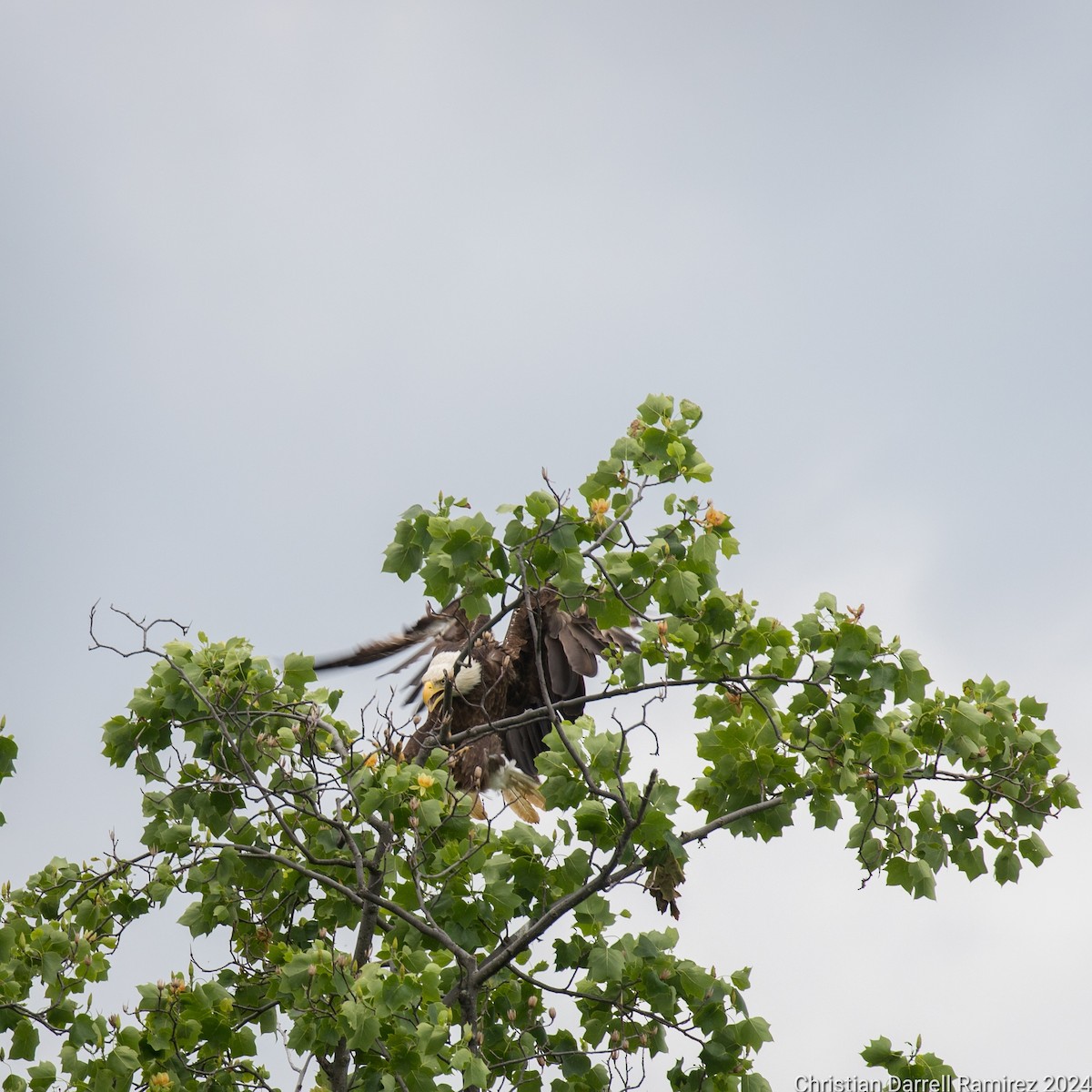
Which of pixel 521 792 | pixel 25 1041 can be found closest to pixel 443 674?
pixel 521 792

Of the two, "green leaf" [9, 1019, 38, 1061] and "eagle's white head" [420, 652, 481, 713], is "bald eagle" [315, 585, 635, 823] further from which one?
"green leaf" [9, 1019, 38, 1061]

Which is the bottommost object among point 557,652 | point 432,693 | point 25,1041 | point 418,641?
point 25,1041

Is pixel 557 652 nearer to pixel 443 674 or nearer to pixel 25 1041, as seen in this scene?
pixel 443 674

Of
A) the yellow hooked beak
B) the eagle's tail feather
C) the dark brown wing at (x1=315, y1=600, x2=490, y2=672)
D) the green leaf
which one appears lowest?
the green leaf

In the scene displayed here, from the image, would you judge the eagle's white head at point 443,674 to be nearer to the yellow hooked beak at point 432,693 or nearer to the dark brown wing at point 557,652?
the yellow hooked beak at point 432,693

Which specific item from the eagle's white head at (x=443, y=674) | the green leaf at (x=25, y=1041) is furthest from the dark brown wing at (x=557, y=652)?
the green leaf at (x=25, y=1041)

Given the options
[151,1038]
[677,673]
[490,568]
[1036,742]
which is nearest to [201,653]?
[490,568]

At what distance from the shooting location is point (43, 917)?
250 inches

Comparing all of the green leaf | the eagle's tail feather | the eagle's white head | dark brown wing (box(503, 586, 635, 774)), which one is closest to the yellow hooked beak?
the eagle's white head

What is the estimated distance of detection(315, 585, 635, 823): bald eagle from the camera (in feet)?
25.3

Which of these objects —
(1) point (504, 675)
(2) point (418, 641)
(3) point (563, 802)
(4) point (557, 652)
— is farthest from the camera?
(2) point (418, 641)

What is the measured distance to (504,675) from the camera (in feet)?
27.2

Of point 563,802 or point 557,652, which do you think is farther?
point 557,652

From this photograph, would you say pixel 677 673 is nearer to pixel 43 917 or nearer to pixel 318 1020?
pixel 318 1020
